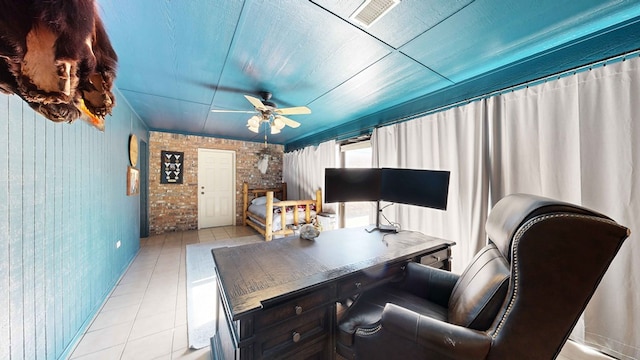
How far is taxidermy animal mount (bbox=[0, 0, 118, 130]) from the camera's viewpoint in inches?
20.2

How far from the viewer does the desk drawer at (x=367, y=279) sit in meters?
1.13

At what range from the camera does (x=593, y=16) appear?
1.29m

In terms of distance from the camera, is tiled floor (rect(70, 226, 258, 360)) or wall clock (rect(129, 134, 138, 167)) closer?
tiled floor (rect(70, 226, 258, 360))

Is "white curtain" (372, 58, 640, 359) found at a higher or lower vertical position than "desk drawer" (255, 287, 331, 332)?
higher

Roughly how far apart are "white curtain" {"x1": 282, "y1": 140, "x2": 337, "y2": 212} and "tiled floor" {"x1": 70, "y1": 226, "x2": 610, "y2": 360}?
8.69 feet

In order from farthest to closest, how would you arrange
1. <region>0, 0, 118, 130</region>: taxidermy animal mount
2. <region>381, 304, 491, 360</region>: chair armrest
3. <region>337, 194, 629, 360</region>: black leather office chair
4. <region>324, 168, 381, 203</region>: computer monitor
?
<region>324, 168, 381, 203</region>: computer monitor < <region>381, 304, 491, 360</region>: chair armrest < <region>337, 194, 629, 360</region>: black leather office chair < <region>0, 0, 118, 130</region>: taxidermy animal mount

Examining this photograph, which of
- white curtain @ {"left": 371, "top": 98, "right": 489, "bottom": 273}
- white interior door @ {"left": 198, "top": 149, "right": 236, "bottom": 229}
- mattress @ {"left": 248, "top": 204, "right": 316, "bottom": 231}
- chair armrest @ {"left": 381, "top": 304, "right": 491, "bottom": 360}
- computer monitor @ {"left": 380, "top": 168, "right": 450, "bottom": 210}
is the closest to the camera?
chair armrest @ {"left": 381, "top": 304, "right": 491, "bottom": 360}

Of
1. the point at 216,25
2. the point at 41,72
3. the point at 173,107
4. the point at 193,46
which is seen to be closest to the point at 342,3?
the point at 216,25

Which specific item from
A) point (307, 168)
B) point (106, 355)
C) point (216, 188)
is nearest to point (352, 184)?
point (106, 355)

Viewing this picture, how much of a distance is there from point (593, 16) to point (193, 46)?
108 inches

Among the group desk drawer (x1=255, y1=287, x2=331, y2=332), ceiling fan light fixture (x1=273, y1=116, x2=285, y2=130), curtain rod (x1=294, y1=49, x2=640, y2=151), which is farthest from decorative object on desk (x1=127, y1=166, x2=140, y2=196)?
curtain rod (x1=294, y1=49, x2=640, y2=151)

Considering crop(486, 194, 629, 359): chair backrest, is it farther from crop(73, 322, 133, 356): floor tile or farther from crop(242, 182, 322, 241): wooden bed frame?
crop(242, 182, 322, 241): wooden bed frame

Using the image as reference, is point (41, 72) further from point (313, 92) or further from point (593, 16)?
point (593, 16)

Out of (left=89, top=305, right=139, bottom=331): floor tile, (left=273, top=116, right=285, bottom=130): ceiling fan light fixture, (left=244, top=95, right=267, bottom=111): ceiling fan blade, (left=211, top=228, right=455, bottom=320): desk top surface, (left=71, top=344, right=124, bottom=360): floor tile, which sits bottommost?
(left=71, top=344, right=124, bottom=360): floor tile
